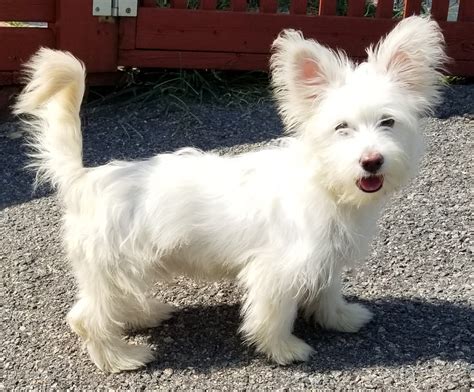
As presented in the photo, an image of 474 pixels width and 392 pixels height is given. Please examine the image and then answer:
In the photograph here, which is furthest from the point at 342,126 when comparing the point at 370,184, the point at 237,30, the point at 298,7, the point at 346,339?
the point at 298,7

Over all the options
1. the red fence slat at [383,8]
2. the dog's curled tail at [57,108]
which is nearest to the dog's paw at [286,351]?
the dog's curled tail at [57,108]

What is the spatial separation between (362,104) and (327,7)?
13.3 feet

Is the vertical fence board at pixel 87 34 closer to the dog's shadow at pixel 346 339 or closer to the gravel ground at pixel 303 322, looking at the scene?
the gravel ground at pixel 303 322

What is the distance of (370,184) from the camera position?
3195 mm

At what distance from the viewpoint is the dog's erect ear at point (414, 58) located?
3.35 metres

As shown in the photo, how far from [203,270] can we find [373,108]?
1.16 m

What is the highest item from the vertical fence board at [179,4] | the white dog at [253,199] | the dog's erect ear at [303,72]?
the vertical fence board at [179,4]

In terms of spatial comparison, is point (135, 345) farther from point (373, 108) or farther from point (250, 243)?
point (373, 108)

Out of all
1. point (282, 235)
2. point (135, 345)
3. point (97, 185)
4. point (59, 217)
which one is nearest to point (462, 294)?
point (282, 235)

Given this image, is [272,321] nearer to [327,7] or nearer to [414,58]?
[414,58]

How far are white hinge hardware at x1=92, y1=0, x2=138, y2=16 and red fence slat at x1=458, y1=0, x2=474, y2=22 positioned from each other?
3079 millimetres

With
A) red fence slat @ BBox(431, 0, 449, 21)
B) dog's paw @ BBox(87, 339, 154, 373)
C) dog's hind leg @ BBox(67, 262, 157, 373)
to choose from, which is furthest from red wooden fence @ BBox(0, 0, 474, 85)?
dog's paw @ BBox(87, 339, 154, 373)

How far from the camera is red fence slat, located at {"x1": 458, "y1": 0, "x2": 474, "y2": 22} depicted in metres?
7.10

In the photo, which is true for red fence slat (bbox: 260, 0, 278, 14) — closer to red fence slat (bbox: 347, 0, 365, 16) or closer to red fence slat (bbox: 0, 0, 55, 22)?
red fence slat (bbox: 347, 0, 365, 16)
